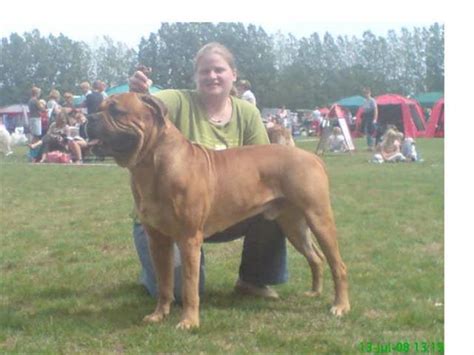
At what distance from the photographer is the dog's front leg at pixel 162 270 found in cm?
447

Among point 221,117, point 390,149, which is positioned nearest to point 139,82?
point 221,117

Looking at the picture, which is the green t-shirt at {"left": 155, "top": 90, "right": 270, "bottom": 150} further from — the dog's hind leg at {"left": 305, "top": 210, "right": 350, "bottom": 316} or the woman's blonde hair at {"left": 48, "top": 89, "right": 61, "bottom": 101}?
the woman's blonde hair at {"left": 48, "top": 89, "right": 61, "bottom": 101}

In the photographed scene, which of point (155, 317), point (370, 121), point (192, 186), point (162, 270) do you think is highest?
point (192, 186)

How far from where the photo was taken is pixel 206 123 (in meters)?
4.85

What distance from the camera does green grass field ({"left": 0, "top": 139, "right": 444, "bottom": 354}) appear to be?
13.3ft

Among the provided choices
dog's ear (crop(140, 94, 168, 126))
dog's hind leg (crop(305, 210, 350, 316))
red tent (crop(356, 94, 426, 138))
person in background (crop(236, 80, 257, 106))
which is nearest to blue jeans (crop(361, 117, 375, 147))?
red tent (crop(356, 94, 426, 138))

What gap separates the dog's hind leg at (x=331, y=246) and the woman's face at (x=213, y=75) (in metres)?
1.05

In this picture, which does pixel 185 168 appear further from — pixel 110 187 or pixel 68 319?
pixel 110 187

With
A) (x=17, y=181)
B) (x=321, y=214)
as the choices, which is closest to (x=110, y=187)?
(x=17, y=181)

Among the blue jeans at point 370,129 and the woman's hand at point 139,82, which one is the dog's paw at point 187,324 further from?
the blue jeans at point 370,129

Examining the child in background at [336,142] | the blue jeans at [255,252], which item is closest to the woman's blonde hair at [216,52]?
the blue jeans at [255,252]

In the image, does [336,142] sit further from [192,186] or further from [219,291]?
[192,186]

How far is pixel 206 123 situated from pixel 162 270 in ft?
3.51
